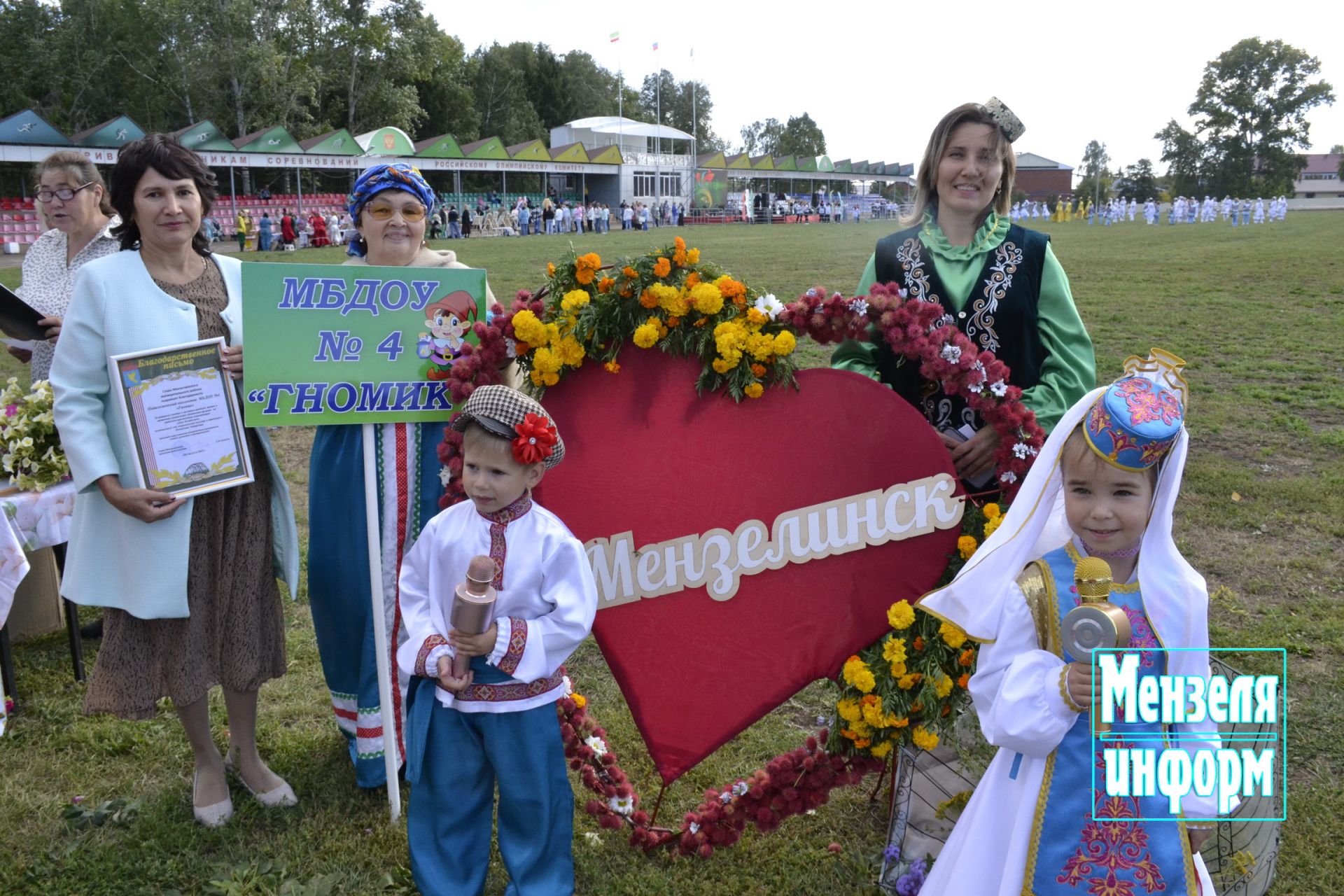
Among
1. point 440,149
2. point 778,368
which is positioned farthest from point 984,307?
point 440,149

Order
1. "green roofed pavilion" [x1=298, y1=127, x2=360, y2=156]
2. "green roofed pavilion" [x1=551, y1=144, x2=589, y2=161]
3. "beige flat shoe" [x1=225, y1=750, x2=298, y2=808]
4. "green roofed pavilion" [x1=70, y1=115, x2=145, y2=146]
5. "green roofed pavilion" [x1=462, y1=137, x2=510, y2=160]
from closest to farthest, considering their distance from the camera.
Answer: "beige flat shoe" [x1=225, y1=750, x2=298, y2=808] → "green roofed pavilion" [x1=70, y1=115, x2=145, y2=146] → "green roofed pavilion" [x1=298, y1=127, x2=360, y2=156] → "green roofed pavilion" [x1=462, y1=137, x2=510, y2=160] → "green roofed pavilion" [x1=551, y1=144, x2=589, y2=161]

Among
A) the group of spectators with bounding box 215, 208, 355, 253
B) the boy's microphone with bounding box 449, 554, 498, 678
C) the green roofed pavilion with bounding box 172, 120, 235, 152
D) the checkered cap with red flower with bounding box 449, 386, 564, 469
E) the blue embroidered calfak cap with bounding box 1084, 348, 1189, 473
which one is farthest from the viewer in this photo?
the green roofed pavilion with bounding box 172, 120, 235, 152

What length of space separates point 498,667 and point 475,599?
347 mm

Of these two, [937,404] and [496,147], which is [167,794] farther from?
[496,147]

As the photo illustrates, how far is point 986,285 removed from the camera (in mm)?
3240

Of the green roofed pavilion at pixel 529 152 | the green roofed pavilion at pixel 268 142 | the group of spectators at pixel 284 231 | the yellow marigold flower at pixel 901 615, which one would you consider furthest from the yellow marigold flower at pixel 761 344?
the green roofed pavilion at pixel 529 152

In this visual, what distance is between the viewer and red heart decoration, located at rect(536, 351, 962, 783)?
10.4 ft

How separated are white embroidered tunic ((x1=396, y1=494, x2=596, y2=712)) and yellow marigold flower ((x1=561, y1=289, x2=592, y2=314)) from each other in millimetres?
696

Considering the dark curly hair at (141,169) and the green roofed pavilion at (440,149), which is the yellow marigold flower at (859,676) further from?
the green roofed pavilion at (440,149)

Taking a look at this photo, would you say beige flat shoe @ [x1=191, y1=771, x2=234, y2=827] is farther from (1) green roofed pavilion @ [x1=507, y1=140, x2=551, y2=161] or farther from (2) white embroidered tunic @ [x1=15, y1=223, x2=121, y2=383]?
(1) green roofed pavilion @ [x1=507, y1=140, x2=551, y2=161]

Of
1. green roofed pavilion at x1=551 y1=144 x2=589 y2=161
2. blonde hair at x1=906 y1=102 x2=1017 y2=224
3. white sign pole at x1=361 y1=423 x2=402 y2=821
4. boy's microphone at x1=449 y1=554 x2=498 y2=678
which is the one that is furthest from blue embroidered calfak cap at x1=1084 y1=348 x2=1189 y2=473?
green roofed pavilion at x1=551 y1=144 x2=589 y2=161

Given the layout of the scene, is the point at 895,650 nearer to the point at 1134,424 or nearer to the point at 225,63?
the point at 1134,424

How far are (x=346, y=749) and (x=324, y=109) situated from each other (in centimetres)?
5767

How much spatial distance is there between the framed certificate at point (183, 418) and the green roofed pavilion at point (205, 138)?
37.6 metres
